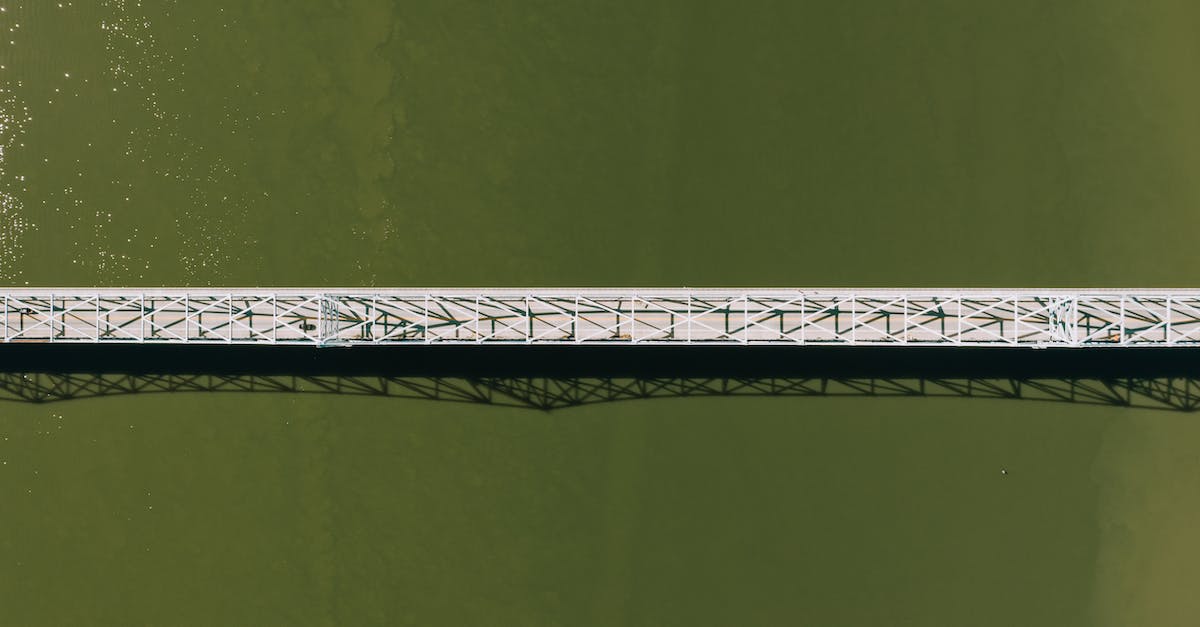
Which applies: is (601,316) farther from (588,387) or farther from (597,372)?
(588,387)

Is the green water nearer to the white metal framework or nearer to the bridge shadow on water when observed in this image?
the bridge shadow on water

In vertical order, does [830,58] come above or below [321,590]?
above

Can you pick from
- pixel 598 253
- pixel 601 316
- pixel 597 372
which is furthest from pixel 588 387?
pixel 598 253

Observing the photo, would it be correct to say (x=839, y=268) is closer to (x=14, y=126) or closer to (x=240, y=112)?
(x=240, y=112)

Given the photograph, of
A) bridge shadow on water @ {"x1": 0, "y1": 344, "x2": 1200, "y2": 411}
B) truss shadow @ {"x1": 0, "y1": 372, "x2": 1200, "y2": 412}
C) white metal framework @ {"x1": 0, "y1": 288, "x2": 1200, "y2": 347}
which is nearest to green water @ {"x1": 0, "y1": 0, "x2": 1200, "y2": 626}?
truss shadow @ {"x1": 0, "y1": 372, "x2": 1200, "y2": 412}

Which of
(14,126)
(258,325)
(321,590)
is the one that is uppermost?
(14,126)

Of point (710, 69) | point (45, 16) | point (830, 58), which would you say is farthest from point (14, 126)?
point (830, 58)
